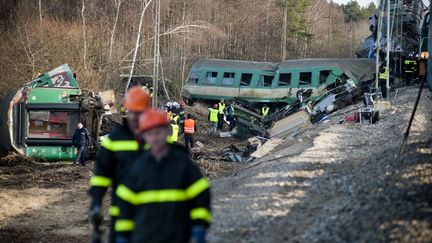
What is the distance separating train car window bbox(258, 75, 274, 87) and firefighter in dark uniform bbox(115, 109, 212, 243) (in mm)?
31064

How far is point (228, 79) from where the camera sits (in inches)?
1428

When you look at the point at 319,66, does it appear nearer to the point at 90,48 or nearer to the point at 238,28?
the point at 90,48

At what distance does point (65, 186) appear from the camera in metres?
15.6

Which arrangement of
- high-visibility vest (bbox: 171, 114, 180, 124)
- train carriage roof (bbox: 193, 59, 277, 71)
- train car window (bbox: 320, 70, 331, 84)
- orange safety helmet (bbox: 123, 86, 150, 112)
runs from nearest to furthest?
orange safety helmet (bbox: 123, 86, 150, 112) < high-visibility vest (bbox: 171, 114, 180, 124) < train car window (bbox: 320, 70, 331, 84) < train carriage roof (bbox: 193, 59, 277, 71)

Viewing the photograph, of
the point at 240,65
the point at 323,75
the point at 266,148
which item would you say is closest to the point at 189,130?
the point at 266,148

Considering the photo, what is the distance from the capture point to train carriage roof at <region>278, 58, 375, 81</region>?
33531 millimetres

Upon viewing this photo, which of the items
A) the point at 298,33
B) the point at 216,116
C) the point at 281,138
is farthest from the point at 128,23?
the point at 298,33

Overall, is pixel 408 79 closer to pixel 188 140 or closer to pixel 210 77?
pixel 210 77

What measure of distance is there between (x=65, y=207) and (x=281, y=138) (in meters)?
10.3

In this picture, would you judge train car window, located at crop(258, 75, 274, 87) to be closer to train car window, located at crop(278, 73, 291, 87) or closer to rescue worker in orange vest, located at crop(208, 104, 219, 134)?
train car window, located at crop(278, 73, 291, 87)

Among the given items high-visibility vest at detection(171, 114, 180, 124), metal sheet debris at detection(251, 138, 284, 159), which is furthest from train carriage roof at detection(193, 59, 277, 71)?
metal sheet debris at detection(251, 138, 284, 159)

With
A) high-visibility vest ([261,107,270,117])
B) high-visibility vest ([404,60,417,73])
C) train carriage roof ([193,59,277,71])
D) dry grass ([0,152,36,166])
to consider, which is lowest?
dry grass ([0,152,36,166])

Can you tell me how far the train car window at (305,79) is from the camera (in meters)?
34.0

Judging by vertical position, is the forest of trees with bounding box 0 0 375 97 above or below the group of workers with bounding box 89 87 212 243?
above
